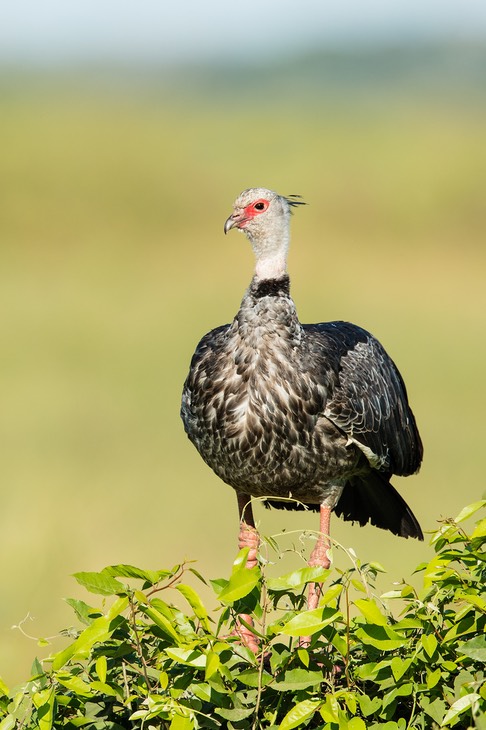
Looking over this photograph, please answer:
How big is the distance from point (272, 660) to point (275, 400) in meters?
1.83

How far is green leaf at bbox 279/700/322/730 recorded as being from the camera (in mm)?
2938

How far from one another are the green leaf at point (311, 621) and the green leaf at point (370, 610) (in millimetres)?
56

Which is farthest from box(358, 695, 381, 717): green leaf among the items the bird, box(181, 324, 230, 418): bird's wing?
box(181, 324, 230, 418): bird's wing

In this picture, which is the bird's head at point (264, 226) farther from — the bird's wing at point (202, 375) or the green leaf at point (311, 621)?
the green leaf at point (311, 621)

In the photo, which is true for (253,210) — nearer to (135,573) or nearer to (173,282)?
(135,573)

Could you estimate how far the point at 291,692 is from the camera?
319cm

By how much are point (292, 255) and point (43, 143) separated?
786 cm

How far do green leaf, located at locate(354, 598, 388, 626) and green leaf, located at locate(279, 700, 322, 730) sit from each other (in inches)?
8.8

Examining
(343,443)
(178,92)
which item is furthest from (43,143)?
(343,443)

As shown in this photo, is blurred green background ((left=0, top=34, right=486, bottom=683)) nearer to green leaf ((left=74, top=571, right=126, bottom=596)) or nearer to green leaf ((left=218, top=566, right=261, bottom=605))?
green leaf ((left=74, top=571, right=126, bottom=596))

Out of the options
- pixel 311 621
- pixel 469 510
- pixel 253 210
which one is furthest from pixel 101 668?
pixel 253 210

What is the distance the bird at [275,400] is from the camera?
4863 millimetres

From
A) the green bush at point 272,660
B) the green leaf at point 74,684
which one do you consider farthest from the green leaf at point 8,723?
the green leaf at point 74,684

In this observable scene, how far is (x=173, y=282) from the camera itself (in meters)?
24.5
